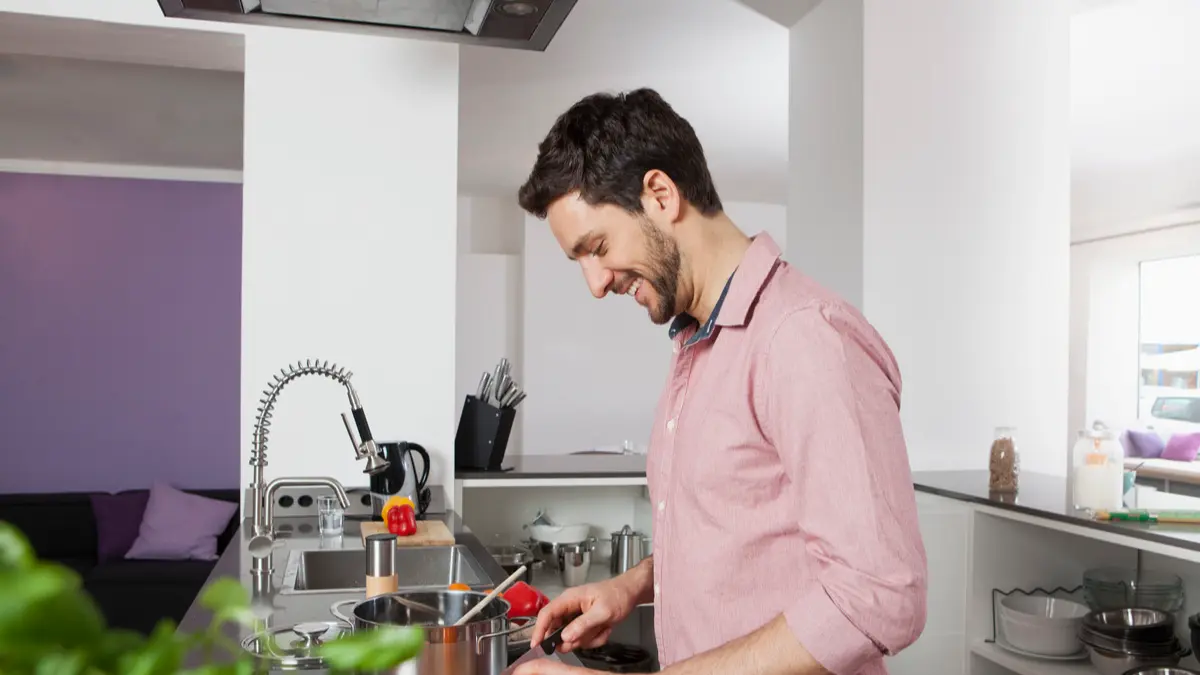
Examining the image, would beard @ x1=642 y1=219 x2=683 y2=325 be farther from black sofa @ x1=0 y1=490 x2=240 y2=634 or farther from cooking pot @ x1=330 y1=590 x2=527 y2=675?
black sofa @ x1=0 y1=490 x2=240 y2=634

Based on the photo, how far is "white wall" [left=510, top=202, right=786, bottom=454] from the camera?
9.00 meters

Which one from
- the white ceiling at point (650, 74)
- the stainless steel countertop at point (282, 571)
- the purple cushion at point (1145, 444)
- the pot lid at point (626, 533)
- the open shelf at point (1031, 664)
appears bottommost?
the purple cushion at point (1145, 444)

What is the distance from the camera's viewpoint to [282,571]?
2170 millimetres

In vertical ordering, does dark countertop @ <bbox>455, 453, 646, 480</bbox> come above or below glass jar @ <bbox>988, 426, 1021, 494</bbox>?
below

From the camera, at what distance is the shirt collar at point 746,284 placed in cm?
127

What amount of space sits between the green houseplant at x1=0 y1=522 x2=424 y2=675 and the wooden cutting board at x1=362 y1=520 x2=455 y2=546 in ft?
6.45

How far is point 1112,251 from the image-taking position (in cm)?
1015

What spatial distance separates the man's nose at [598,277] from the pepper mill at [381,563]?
0.63 metres

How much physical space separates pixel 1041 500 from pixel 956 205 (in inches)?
47.6

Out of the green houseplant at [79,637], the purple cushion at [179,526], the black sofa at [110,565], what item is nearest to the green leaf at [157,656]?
the green houseplant at [79,637]

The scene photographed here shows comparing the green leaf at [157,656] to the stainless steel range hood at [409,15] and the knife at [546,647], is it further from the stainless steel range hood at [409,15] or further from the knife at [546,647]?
the stainless steel range hood at [409,15]

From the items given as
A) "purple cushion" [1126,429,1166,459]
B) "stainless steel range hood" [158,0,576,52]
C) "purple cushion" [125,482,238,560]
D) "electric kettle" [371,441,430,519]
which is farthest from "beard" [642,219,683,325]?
"purple cushion" [1126,429,1166,459]

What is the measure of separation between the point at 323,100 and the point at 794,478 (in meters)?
2.36

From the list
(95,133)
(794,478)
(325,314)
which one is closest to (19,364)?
(95,133)
